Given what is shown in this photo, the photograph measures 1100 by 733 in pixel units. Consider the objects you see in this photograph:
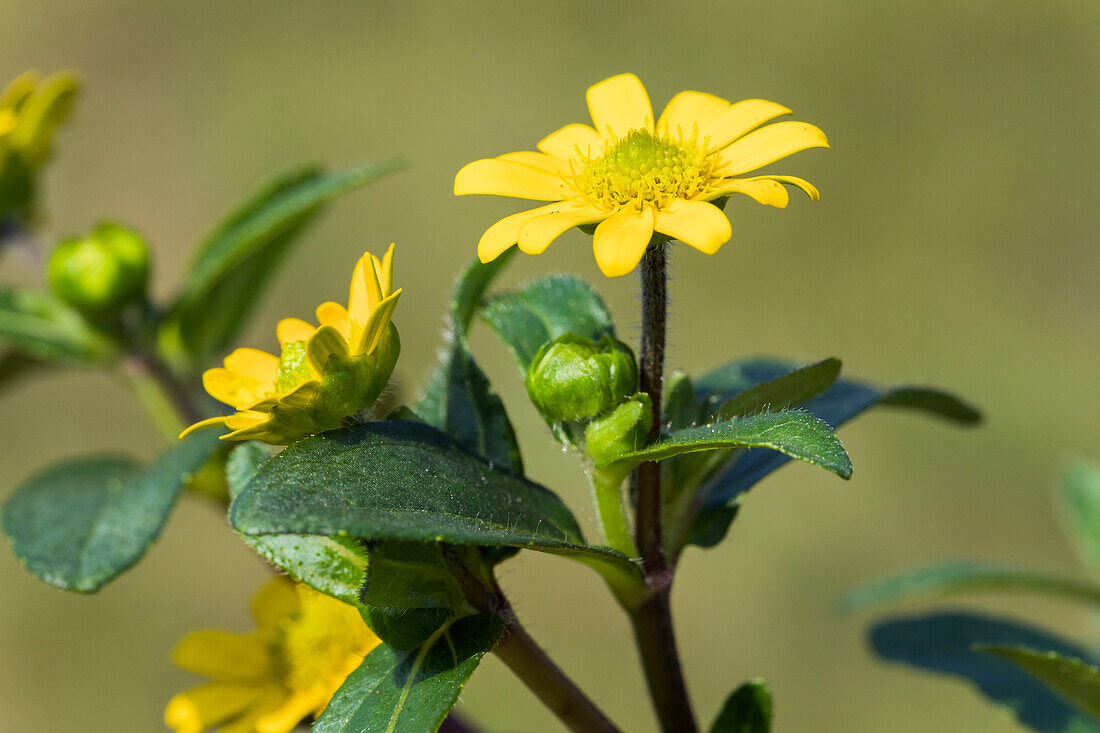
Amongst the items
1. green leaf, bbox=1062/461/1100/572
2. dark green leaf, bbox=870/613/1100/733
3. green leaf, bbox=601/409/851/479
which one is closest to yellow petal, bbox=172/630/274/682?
green leaf, bbox=601/409/851/479

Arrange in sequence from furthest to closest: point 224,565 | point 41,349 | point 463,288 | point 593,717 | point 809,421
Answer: point 224,565 → point 41,349 → point 463,288 → point 593,717 → point 809,421

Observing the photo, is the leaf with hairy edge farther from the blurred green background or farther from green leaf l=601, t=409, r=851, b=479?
the blurred green background

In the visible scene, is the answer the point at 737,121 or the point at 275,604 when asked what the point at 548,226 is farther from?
the point at 275,604

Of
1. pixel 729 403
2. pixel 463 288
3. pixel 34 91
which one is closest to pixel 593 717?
pixel 729 403

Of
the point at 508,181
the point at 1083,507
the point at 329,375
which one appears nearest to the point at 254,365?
the point at 329,375

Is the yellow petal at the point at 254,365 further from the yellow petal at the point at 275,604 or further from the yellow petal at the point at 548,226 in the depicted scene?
the yellow petal at the point at 275,604

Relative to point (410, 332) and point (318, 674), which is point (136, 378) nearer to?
point (318, 674)
